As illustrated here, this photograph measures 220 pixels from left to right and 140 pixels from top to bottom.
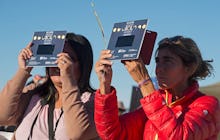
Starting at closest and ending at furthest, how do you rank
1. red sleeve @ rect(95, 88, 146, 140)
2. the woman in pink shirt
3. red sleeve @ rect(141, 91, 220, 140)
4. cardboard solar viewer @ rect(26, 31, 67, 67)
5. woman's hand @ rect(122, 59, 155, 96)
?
red sleeve @ rect(141, 91, 220, 140)
woman's hand @ rect(122, 59, 155, 96)
red sleeve @ rect(95, 88, 146, 140)
the woman in pink shirt
cardboard solar viewer @ rect(26, 31, 67, 67)

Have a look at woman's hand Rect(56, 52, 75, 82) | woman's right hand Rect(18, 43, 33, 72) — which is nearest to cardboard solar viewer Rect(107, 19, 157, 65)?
woman's hand Rect(56, 52, 75, 82)

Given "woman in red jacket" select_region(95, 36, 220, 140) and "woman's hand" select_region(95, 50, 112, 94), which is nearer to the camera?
"woman in red jacket" select_region(95, 36, 220, 140)

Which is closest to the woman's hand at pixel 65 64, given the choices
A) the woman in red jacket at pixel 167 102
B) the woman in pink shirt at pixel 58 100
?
the woman in pink shirt at pixel 58 100

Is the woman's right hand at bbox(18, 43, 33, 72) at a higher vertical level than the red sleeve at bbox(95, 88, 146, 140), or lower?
higher

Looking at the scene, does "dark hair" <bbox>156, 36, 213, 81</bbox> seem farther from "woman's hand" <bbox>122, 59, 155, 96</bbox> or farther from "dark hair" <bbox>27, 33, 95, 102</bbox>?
"dark hair" <bbox>27, 33, 95, 102</bbox>

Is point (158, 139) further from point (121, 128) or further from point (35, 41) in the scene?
point (35, 41)

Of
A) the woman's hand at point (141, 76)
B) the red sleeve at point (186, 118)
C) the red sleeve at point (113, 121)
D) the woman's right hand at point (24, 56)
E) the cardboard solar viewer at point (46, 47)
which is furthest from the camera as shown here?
the woman's right hand at point (24, 56)

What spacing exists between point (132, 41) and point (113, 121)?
1.57 ft

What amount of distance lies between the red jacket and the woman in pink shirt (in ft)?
0.88

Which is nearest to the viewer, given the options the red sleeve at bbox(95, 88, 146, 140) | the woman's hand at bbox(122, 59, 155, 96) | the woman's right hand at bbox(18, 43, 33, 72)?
the woman's hand at bbox(122, 59, 155, 96)

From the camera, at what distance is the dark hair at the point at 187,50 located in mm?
2959

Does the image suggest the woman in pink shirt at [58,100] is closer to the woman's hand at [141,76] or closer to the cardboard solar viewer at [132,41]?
the cardboard solar viewer at [132,41]

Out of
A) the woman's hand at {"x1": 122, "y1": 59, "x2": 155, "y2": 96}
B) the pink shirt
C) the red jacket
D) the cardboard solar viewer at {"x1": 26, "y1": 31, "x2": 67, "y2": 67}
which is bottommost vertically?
the pink shirt

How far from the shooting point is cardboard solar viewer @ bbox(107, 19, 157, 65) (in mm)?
2812
